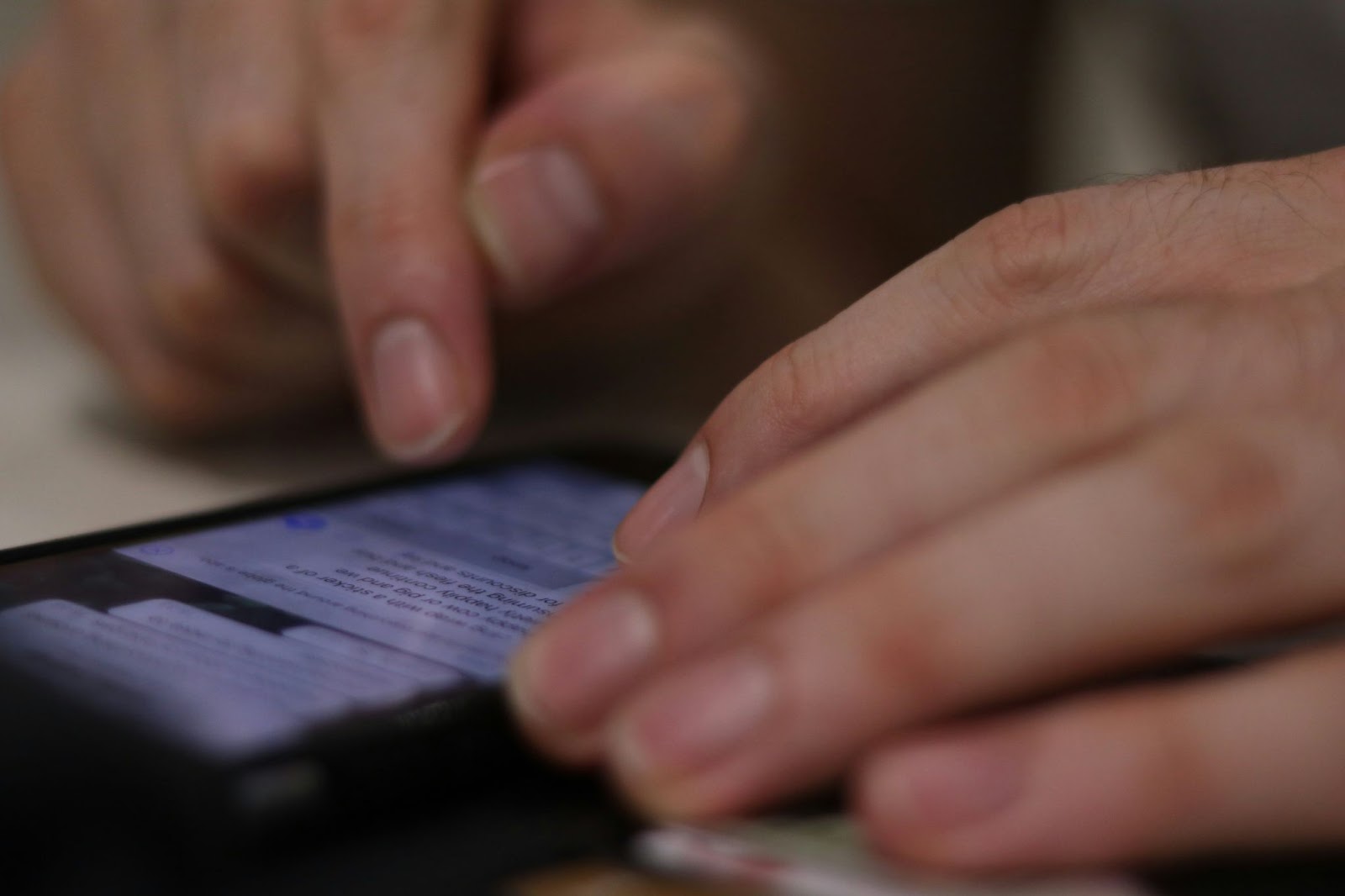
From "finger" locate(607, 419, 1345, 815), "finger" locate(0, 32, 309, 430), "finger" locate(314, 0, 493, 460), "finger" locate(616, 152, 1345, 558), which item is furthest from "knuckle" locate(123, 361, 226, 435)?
"finger" locate(607, 419, 1345, 815)

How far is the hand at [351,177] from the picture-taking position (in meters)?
0.58

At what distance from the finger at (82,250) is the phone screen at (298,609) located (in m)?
0.30

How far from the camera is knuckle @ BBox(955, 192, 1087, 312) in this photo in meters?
0.44

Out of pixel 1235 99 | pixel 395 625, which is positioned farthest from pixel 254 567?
pixel 1235 99

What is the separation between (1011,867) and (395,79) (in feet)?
1.57

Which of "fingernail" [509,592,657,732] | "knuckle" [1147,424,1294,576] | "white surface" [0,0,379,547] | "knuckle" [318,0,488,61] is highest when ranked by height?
"knuckle" [318,0,488,61]

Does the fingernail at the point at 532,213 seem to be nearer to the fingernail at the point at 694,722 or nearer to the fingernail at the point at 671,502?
the fingernail at the point at 671,502

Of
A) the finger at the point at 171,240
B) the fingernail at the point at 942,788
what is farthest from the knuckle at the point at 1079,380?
the finger at the point at 171,240

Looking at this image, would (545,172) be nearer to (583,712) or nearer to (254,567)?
(254,567)

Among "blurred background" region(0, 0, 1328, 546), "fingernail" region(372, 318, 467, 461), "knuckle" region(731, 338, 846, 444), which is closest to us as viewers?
"knuckle" region(731, 338, 846, 444)

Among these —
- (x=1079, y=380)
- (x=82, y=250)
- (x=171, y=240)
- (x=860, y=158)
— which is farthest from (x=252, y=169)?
(x=860, y=158)

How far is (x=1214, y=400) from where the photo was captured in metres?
0.37

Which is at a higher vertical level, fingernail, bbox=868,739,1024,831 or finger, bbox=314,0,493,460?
finger, bbox=314,0,493,460

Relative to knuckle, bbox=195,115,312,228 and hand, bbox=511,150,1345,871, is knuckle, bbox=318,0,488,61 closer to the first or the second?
knuckle, bbox=195,115,312,228
